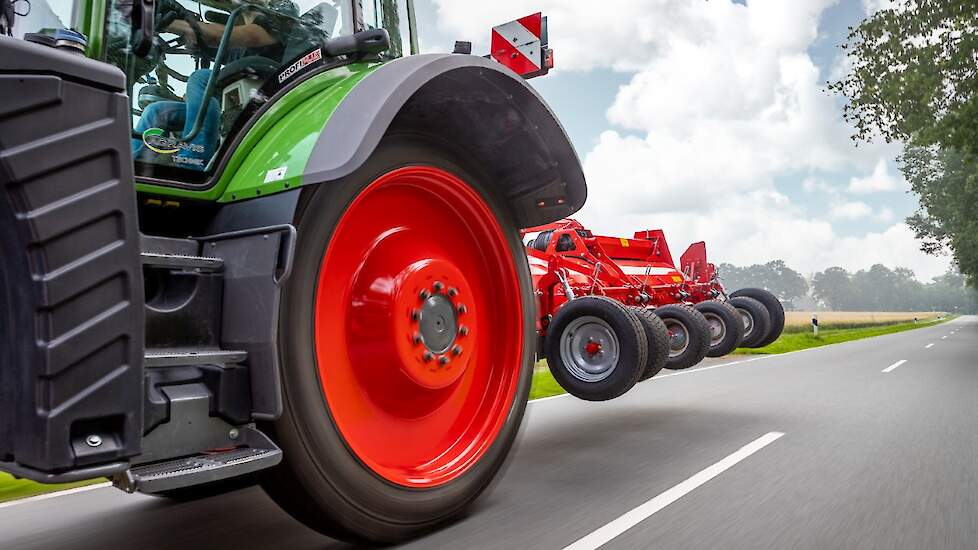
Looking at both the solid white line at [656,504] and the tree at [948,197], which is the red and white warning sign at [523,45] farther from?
the tree at [948,197]

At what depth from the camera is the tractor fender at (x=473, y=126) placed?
2.41 meters

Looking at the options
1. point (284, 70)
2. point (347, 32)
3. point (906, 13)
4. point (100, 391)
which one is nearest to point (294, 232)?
point (100, 391)

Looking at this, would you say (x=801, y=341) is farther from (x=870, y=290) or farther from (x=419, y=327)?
(x=870, y=290)

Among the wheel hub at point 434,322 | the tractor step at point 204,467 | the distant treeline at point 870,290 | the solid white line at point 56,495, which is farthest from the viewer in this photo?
the distant treeline at point 870,290

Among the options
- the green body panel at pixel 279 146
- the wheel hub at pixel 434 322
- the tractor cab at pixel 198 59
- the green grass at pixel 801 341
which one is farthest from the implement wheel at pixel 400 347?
the green grass at pixel 801 341

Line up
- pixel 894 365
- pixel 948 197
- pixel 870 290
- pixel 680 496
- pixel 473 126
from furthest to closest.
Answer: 1. pixel 870 290
2. pixel 948 197
3. pixel 894 365
4. pixel 680 496
5. pixel 473 126

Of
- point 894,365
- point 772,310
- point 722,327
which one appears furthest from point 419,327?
point 894,365

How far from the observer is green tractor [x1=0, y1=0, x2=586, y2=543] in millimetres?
1712

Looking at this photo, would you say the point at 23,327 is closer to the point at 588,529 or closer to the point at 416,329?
the point at 416,329

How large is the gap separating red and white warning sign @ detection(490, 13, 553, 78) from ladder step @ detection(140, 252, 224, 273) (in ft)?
8.27

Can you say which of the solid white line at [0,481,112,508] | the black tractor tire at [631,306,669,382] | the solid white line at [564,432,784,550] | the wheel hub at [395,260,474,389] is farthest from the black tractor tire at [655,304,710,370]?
the solid white line at [0,481,112,508]

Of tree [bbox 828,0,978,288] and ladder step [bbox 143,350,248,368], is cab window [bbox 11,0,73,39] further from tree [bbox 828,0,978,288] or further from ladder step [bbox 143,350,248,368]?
tree [bbox 828,0,978,288]

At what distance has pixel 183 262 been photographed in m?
2.16

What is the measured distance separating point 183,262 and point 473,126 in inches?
60.1
